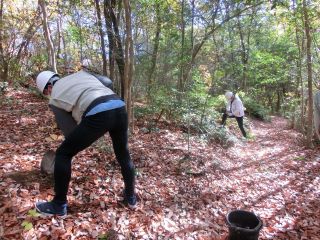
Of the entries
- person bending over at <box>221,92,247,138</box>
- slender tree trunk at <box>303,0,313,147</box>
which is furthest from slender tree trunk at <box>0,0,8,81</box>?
slender tree trunk at <box>303,0,313,147</box>

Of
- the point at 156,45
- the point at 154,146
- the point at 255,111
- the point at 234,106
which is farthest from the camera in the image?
the point at 255,111

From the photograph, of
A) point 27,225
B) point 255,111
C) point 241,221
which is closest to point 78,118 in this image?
point 27,225

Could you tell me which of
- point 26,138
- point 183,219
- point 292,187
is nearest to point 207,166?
point 292,187

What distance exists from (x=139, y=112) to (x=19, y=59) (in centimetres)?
486

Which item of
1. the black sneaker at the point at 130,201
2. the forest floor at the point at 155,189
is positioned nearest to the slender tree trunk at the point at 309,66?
the forest floor at the point at 155,189

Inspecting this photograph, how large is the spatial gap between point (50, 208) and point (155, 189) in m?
1.74

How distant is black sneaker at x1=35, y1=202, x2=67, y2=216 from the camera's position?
311cm

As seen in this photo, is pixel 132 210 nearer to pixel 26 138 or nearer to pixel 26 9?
pixel 26 138

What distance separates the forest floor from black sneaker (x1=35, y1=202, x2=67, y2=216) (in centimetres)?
6

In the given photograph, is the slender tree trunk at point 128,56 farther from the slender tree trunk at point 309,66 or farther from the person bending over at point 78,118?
the slender tree trunk at point 309,66

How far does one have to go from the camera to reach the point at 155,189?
4.46 m

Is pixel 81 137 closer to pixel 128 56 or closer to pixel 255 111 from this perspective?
pixel 128 56

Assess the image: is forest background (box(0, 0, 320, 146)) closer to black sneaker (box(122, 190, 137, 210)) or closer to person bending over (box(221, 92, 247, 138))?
person bending over (box(221, 92, 247, 138))

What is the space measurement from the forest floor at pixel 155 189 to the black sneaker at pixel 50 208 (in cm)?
6
